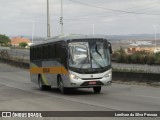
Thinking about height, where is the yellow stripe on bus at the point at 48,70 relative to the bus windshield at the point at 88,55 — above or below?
below

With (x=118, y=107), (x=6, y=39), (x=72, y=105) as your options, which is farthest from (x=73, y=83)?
(x=6, y=39)

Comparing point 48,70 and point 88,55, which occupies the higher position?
point 88,55

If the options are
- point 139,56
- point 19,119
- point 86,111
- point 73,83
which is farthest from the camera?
point 139,56

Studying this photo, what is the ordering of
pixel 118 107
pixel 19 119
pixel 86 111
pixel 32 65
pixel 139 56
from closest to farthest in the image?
pixel 19 119 → pixel 86 111 → pixel 118 107 → pixel 32 65 → pixel 139 56

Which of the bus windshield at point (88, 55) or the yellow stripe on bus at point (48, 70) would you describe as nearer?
the bus windshield at point (88, 55)

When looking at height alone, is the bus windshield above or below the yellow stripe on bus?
above

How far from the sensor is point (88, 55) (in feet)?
72.5

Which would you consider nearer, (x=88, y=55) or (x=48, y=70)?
(x=88, y=55)

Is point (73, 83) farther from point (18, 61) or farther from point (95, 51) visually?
point (18, 61)

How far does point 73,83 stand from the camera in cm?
2211

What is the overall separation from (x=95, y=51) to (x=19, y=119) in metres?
10.3

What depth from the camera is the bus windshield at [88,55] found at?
870 inches

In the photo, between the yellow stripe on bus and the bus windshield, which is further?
the yellow stripe on bus

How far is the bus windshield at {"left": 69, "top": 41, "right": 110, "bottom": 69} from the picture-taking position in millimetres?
22109
